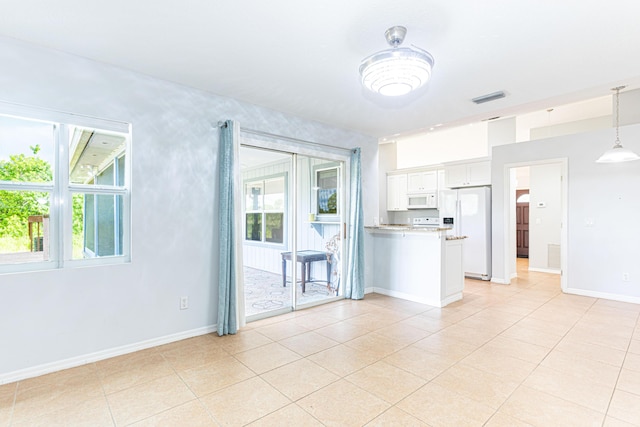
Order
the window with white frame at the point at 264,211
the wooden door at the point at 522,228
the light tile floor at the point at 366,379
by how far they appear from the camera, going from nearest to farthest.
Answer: the light tile floor at the point at 366,379, the window with white frame at the point at 264,211, the wooden door at the point at 522,228

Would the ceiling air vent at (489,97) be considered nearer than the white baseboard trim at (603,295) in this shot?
Yes

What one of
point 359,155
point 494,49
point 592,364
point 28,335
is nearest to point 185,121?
point 28,335

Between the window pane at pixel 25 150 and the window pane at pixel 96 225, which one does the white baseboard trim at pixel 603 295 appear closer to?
the window pane at pixel 96 225

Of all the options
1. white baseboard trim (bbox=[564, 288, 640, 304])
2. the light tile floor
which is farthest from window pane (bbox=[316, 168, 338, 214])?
white baseboard trim (bbox=[564, 288, 640, 304])

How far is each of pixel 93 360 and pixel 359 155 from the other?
3912 mm

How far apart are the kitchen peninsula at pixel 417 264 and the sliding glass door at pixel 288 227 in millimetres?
694

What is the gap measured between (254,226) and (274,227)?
0.40 metres

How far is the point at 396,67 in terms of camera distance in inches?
84.6

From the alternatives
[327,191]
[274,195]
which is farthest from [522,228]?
[274,195]

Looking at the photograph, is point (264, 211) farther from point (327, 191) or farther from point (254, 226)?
point (327, 191)

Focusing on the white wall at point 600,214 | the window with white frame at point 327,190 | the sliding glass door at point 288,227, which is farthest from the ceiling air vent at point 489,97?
the white wall at point 600,214

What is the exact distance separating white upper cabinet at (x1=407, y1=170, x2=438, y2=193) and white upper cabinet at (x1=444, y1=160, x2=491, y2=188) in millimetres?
349

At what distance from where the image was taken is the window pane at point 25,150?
95.5 inches

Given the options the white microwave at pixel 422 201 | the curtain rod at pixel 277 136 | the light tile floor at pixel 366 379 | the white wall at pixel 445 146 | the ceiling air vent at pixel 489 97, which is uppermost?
the white wall at pixel 445 146
